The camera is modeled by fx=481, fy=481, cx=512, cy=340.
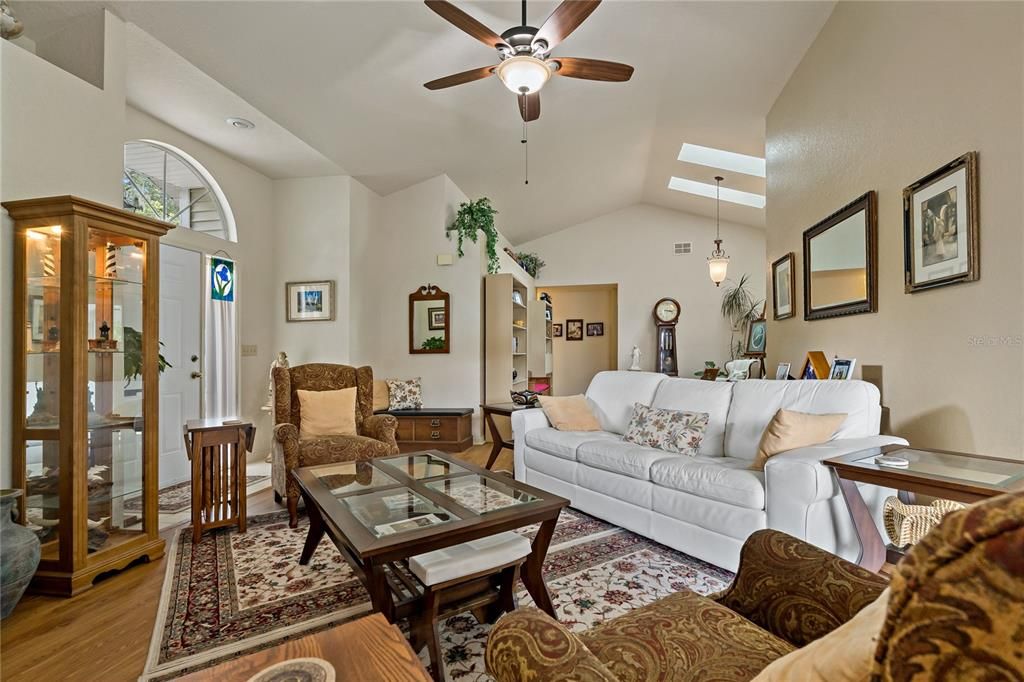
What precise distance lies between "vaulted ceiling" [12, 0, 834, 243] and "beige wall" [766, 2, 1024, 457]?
0.67 metres

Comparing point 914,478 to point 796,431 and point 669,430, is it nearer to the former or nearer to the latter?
point 796,431

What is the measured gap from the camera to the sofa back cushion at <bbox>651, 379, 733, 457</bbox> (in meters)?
3.00

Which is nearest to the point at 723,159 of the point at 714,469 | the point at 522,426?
the point at 522,426

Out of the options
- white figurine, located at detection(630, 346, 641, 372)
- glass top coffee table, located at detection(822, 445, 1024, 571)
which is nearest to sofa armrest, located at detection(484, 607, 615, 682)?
glass top coffee table, located at detection(822, 445, 1024, 571)

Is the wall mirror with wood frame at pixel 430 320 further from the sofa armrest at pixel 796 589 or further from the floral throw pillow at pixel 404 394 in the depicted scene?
the sofa armrest at pixel 796 589

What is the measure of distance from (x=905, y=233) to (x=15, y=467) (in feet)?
14.5

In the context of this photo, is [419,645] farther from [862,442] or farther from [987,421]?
[987,421]

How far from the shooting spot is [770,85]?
12.8 feet

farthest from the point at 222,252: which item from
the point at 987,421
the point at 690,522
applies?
the point at 987,421

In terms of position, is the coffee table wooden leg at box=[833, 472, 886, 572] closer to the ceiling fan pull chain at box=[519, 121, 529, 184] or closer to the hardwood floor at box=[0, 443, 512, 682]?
the hardwood floor at box=[0, 443, 512, 682]

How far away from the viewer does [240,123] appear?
12.7 ft

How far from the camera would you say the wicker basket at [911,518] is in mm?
1813

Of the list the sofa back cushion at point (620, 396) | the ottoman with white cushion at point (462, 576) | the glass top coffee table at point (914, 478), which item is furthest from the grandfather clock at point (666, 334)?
the ottoman with white cushion at point (462, 576)

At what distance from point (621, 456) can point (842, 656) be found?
241 centimetres
